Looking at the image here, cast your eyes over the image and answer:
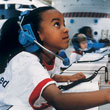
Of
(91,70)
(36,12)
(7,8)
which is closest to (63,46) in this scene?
(36,12)

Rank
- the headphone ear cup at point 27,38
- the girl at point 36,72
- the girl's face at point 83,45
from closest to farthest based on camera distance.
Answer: the girl at point 36,72
the headphone ear cup at point 27,38
the girl's face at point 83,45

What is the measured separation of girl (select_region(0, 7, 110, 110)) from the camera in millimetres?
599

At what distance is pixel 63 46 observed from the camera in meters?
0.71

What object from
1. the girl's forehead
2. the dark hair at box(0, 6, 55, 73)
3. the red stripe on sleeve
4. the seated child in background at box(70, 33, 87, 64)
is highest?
the girl's forehead

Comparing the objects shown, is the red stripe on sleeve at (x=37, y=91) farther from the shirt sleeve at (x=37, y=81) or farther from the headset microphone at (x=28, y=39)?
the headset microphone at (x=28, y=39)

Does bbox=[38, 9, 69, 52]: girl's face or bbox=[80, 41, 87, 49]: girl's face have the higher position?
bbox=[38, 9, 69, 52]: girl's face

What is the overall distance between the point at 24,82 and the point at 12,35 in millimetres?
171

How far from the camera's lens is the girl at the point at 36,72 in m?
0.60

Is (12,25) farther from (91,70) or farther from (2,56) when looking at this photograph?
(91,70)

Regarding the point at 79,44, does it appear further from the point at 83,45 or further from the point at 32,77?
the point at 32,77

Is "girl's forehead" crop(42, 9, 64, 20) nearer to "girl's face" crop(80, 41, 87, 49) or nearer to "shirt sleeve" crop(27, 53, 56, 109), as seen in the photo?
"shirt sleeve" crop(27, 53, 56, 109)

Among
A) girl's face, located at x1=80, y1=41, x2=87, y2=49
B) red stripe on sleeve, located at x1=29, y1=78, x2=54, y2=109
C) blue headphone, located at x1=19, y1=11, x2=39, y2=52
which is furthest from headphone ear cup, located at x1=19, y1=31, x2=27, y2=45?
girl's face, located at x1=80, y1=41, x2=87, y2=49

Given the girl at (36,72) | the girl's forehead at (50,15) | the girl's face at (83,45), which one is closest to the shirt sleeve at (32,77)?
the girl at (36,72)

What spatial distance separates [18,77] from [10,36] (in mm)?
151
